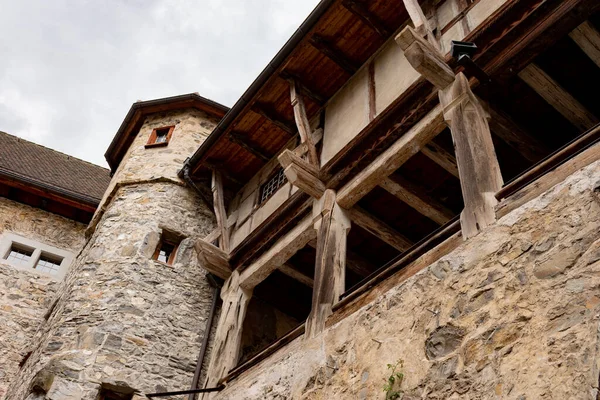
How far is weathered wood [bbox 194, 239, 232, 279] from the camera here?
360 inches

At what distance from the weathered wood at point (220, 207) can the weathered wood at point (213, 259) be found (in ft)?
0.86

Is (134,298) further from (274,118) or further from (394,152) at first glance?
(394,152)

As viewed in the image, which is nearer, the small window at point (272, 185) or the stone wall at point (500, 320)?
the stone wall at point (500, 320)

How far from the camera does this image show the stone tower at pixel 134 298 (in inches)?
326

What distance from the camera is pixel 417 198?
763cm

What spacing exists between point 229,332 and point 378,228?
2376mm

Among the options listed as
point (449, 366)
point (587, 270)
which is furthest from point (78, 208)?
point (587, 270)

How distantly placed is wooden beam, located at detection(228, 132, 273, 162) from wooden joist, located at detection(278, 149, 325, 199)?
2.54m

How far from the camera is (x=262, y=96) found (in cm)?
923

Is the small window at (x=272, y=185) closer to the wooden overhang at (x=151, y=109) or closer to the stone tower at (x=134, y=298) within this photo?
the stone tower at (x=134, y=298)

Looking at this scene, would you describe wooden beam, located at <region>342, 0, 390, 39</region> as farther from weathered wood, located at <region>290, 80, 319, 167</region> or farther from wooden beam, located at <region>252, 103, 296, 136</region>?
wooden beam, located at <region>252, 103, 296, 136</region>

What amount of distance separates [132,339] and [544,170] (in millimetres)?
6052

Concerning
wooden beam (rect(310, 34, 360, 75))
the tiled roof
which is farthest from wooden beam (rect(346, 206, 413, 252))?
the tiled roof

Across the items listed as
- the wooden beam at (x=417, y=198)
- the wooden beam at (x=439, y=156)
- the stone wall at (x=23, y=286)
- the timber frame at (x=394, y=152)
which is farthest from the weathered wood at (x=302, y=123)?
the stone wall at (x=23, y=286)
